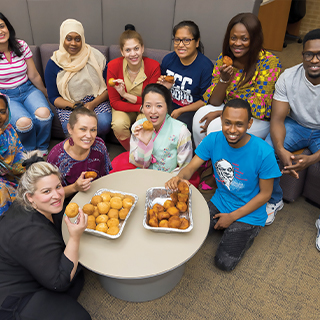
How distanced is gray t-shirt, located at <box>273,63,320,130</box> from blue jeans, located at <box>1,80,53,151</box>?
7.68 feet

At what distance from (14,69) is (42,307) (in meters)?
2.46

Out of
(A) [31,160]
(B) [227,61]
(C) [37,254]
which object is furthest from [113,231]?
(B) [227,61]

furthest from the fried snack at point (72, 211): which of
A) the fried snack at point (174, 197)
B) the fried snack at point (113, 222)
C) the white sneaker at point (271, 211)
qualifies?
the white sneaker at point (271, 211)

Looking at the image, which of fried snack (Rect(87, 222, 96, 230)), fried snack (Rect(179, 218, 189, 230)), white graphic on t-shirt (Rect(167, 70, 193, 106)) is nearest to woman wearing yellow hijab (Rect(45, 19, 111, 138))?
white graphic on t-shirt (Rect(167, 70, 193, 106))

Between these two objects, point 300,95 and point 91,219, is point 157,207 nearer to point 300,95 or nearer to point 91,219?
point 91,219

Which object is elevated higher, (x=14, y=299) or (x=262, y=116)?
(x=262, y=116)

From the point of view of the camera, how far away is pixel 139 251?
5.10 feet

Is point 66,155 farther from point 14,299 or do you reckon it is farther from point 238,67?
point 238,67

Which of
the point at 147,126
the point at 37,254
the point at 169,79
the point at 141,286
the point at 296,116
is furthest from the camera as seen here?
the point at 169,79

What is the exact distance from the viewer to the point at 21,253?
1.45 metres

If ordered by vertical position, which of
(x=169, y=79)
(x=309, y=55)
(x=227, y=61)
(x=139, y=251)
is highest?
(x=309, y=55)

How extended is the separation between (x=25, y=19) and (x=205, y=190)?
10.6 ft

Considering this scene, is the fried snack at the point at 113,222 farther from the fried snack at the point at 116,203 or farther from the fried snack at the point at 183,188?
the fried snack at the point at 183,188

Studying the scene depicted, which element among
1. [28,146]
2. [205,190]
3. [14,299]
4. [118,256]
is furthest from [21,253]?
[28,146]
